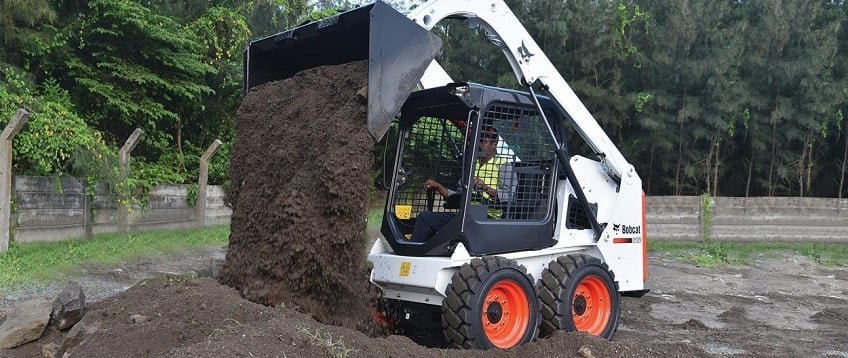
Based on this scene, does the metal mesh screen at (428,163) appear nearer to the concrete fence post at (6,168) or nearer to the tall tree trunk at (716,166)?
the concrete fence post at (6,168)

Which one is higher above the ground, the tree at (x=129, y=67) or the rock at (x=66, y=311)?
the tree at (x=129, y=67)

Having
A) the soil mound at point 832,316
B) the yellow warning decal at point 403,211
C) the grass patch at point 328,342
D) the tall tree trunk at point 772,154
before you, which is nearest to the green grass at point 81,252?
the yellow warning decal at point 403,211

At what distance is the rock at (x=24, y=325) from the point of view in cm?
486

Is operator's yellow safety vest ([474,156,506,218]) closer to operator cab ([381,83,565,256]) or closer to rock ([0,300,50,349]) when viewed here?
operator cab ([381,83,565,256])

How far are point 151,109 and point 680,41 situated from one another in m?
11.9

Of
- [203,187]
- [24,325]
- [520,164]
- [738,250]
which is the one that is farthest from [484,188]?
[738,250]

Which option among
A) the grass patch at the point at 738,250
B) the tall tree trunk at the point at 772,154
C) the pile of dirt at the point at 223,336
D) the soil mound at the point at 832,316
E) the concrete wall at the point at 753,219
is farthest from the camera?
the tall tree trunk at the point at 772,154

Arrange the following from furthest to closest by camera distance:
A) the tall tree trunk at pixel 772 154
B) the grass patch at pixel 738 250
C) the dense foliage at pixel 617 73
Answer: the tall tree trunk at pixel 772 154 < the dense foliage at pixel 617 73 < the grass patch at pixel 738 250

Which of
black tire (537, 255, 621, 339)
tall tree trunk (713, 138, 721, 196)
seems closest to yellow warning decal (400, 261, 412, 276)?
black tire (537, 255, 621, 339)

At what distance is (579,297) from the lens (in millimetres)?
5535

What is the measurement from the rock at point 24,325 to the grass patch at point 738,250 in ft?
32.3

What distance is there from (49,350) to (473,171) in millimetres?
3155

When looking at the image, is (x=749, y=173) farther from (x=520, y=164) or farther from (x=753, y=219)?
(x=520, y=164)

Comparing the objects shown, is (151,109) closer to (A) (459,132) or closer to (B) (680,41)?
(A) (459,132)
